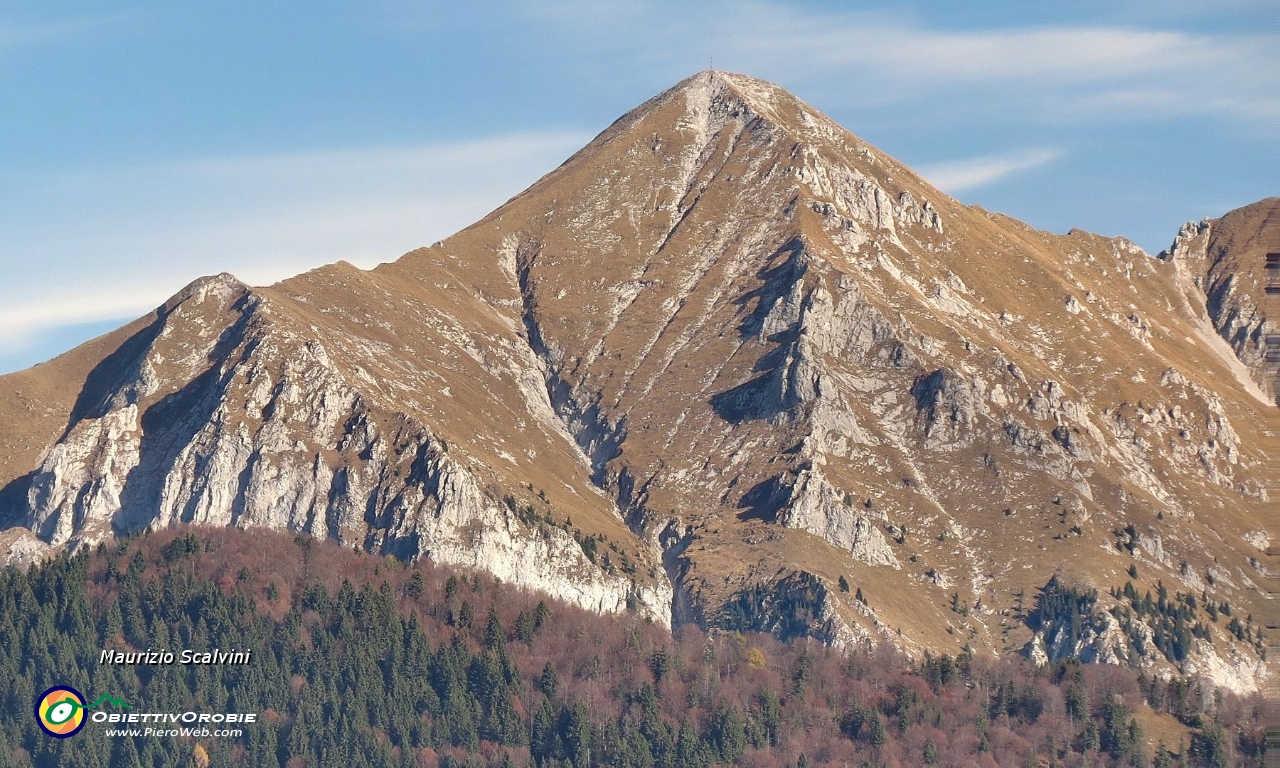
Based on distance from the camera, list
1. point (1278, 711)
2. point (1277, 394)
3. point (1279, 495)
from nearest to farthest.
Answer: point (1278, 711)
point (1277, 394)
point (1279, 495)

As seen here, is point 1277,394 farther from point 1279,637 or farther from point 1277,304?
point 1279,637

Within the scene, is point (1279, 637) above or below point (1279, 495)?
below

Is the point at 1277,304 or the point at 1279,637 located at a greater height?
the point at 1277,304

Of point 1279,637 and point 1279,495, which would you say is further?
point 1279,495

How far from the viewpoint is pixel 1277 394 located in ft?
284

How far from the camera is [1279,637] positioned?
90188 millimetres

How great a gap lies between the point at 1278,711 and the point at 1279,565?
13691 mm

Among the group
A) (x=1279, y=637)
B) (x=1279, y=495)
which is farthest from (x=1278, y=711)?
(x=1279, y=495)

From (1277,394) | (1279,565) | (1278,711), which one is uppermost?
(1277,394)

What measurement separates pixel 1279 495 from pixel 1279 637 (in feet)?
28.3

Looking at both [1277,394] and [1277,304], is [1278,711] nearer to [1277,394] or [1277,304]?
[1277,394]

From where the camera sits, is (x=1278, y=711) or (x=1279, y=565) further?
(x=1279, y=565)

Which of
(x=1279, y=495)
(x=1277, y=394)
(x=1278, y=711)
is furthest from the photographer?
(x=1279, y=495)

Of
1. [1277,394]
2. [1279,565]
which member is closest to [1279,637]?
[1279,565]
